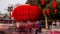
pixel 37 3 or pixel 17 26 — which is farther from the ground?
pixel 37 3

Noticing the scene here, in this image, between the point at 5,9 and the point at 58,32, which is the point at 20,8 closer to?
the point at 5,9

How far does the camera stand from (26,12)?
3420 mm

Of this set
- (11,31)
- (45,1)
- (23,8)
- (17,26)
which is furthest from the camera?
(45,1)

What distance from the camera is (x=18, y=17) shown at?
11.3 ft

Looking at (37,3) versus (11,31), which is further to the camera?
(37,3)

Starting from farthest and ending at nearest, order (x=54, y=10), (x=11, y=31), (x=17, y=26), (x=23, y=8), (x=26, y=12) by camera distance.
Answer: (x=54, y=10) < (x=23, y=8) < (x=26, y=12) < (x=17, y=26) < (x=11, y=31)

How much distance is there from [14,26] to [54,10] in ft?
6.23

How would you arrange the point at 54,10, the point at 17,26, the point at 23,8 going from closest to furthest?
the point at 17,26
the point at 23,8
the point at 54,10

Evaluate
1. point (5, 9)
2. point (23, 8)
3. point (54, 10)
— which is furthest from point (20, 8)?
point (54, 10)

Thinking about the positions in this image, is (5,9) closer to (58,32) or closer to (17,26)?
(17,26)

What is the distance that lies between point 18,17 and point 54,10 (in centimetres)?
113

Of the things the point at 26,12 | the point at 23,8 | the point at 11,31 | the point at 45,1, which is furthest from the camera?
the point at 45,1

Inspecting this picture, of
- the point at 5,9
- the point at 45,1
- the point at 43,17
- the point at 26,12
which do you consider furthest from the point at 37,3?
the point at 26,12

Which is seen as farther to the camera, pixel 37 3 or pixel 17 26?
pixel 37 3
